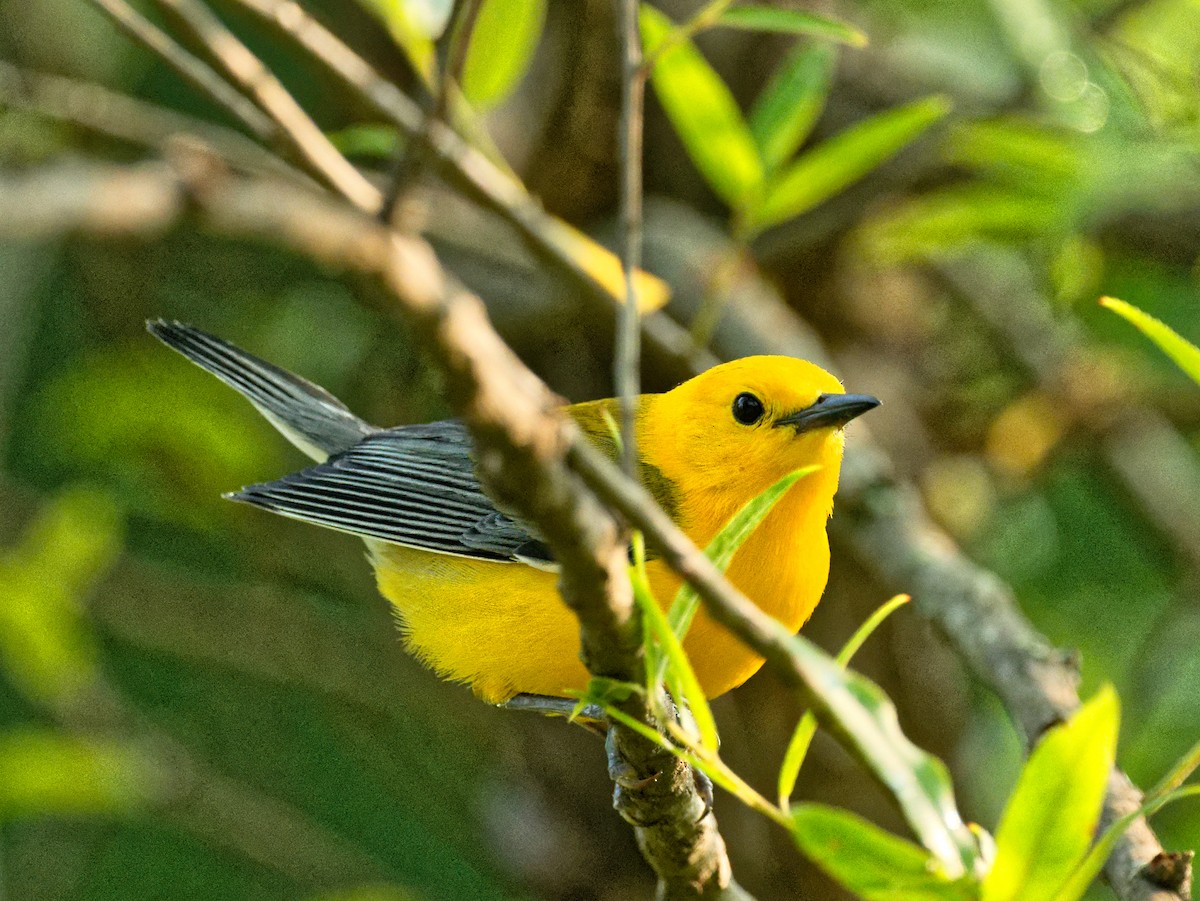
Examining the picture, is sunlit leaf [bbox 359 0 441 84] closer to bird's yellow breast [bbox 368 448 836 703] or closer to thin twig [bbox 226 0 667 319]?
thin twig [bbox 226 0 667 319]

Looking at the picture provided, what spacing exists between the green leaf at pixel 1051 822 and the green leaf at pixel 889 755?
0.04 m

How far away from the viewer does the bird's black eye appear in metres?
3.23

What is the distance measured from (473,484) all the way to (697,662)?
42.7 inches

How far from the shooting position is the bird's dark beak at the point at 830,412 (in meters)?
3.00

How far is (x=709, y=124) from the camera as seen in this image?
2.79 metres

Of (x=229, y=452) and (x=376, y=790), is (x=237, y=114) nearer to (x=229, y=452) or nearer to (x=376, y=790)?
(x=229, y=452)

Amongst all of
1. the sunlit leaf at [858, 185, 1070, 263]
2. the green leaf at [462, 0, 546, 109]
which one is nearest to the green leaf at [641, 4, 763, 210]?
the green leaf at [462, 0, 546, 109]

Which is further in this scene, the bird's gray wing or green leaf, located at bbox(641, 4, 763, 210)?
the bird's gray wing

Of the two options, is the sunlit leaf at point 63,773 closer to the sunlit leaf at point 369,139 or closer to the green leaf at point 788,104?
the sunlit leaf at point 369,139

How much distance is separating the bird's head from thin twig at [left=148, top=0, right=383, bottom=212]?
177cm

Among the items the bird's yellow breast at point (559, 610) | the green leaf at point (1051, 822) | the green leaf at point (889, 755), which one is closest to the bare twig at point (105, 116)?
the bird's yellow breast at point (559, 610)

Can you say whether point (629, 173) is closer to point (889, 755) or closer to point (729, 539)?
point (729, 539)

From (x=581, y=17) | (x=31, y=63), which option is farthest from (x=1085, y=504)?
(x=31, y=63)

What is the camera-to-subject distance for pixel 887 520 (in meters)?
3.41
